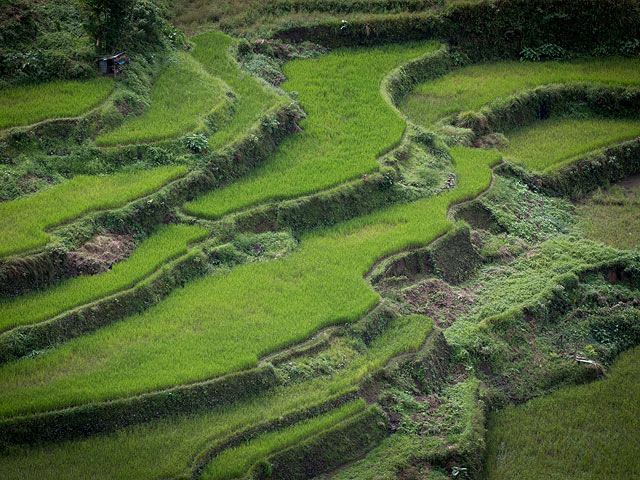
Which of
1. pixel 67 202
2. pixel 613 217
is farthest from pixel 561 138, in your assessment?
pixel 67 202

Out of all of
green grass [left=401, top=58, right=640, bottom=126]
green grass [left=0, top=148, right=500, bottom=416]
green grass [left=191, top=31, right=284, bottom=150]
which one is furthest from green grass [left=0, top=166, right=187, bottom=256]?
green grass [left=401, top=58, right=640, bottom=126]

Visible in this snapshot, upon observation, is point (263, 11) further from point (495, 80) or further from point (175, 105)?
point (495, 80)

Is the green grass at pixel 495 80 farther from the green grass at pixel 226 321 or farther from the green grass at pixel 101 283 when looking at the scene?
the green grass at pixel 101 283

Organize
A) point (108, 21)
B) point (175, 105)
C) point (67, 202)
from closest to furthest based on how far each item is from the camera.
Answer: point (67, 202)
point (108, 21)
point (175, 105)

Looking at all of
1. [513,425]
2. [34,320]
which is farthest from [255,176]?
[513,425]

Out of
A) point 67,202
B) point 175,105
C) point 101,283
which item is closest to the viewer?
point 101,283

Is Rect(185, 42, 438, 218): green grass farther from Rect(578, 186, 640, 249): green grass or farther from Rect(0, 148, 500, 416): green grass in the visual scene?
Rect(578, 186, 640, 249): green grass
